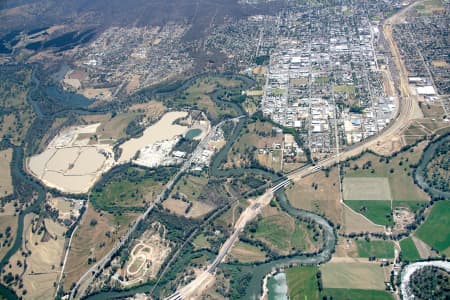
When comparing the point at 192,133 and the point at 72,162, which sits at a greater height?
the point at 192,133

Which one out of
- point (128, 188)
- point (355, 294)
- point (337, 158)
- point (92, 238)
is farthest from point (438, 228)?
point (92, 238)

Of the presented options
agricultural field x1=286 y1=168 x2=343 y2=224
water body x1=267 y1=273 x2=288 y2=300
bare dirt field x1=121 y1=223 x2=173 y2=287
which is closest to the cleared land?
water body x1=267 y1=273 x2=288 y2=300

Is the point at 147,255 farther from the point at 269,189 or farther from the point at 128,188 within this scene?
the point at 269,189

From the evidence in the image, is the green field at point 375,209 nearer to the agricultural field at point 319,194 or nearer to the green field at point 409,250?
the agricultural field at point 319,194

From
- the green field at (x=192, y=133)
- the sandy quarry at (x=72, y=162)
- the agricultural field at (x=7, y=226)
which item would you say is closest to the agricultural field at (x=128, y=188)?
the sandy quarry at (x=72, y=162)

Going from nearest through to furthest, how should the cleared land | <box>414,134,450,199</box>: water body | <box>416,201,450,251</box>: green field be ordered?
the cleared land
<box>416,201,450,251</box>: green field
<box>414,134,450,199</box>: water body

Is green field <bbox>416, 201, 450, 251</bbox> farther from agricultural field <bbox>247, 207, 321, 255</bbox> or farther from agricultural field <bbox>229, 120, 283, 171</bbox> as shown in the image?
agricultural field <bbox>229, 120, 283, 171</bbox>
